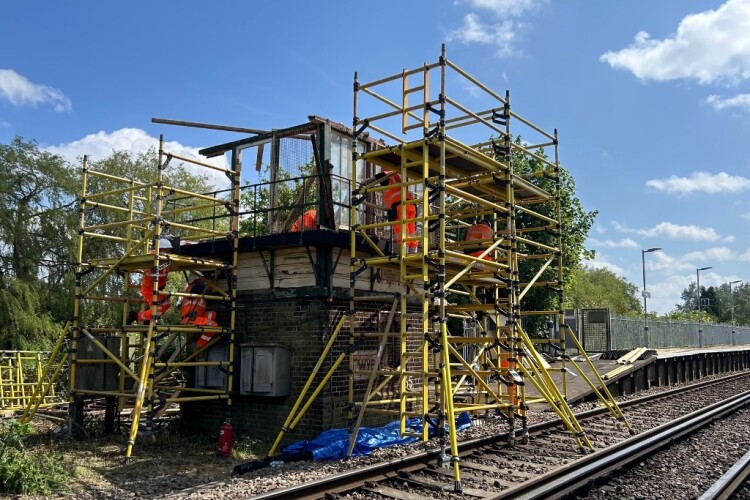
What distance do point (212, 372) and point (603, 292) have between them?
64.4 metres

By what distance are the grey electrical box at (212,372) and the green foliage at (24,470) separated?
3579 mm

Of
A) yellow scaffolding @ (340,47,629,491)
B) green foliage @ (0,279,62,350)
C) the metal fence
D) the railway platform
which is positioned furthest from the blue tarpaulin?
the metal fence

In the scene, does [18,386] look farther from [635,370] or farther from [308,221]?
[635,370]

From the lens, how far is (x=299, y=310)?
10805mm

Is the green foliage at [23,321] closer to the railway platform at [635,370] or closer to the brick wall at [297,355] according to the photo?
the brick wall at [297,355]

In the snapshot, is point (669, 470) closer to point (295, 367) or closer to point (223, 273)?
point (295, 367)

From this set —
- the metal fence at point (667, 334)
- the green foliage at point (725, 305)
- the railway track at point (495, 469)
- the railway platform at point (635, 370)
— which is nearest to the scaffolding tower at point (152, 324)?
the railway track at point (495, 469)

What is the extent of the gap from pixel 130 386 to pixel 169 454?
238 centimetres

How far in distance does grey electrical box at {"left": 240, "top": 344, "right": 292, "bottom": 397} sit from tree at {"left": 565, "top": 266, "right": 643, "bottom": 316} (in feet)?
158

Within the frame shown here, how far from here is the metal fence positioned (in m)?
28.7

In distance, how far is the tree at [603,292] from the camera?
198ft

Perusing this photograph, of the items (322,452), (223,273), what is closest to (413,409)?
(322,452)

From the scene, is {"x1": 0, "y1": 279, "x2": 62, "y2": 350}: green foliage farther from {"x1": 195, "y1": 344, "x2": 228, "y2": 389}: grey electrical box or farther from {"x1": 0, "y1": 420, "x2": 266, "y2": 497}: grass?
{"x1": 195, "y1": 344, "x2": 228, "y2": 389}: grey electrical box

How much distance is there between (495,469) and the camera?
8.31 m
